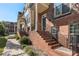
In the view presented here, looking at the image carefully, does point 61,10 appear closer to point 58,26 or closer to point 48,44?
point 58,26

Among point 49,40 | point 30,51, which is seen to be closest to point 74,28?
point 49,40

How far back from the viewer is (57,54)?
191 inches

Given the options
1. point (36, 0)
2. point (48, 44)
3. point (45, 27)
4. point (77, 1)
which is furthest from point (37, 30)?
point (77, 1)

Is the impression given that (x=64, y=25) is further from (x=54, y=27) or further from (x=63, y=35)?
(x=54, y=27)

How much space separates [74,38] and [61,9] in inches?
43.1

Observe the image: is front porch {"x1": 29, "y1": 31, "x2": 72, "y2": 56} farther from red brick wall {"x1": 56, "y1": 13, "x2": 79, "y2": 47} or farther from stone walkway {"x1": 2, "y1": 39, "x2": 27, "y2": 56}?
stone walkway {"x1": 2, "y1": 39, "x2": 27, "y2": 56}

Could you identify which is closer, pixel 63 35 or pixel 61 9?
pixel 63 35

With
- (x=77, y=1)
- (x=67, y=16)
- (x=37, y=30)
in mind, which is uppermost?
(x=77, y=1)

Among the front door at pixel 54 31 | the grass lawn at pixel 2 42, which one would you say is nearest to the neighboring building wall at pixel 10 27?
the grass lawn at pixel 2 42

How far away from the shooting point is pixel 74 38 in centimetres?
524

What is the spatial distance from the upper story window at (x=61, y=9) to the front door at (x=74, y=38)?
0.51 metres

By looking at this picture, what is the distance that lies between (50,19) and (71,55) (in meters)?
1.88

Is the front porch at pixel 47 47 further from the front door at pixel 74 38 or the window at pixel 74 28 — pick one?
the window at pixel 74 28

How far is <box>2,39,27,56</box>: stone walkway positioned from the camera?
498 centimetres
